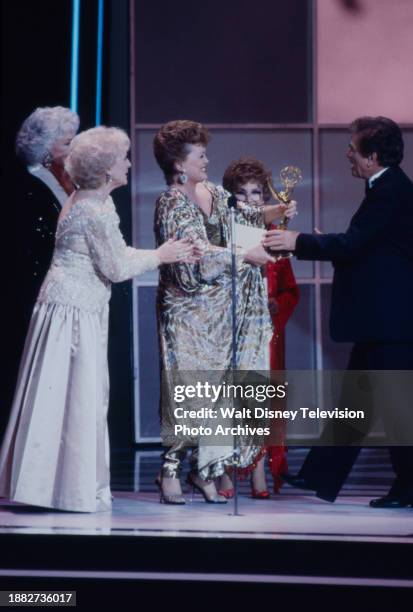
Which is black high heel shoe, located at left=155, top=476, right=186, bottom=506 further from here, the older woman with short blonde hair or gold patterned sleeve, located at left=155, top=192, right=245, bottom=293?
the older woman with short blonde hair

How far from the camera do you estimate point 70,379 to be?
13.9 ft

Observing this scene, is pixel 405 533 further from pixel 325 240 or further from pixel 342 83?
pixel 342 83

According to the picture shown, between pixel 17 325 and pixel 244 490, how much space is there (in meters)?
1.25

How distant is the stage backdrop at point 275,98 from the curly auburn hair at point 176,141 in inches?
118

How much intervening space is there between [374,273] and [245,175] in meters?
0.71

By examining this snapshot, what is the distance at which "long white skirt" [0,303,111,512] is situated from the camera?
418cm

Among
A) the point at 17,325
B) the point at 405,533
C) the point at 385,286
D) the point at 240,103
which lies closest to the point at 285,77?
the point at 240,103

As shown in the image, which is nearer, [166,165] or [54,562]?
[54,562]

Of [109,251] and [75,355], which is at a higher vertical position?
[109,251]

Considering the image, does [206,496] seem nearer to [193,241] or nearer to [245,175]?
[193,241]

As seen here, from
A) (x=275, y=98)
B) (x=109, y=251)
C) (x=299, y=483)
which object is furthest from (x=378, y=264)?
(x=275, y=98)

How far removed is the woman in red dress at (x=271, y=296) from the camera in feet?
15.8

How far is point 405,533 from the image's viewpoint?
3.73 m

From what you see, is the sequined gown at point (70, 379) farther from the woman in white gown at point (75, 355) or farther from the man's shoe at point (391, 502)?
the man's shoe at point (391, 502)
